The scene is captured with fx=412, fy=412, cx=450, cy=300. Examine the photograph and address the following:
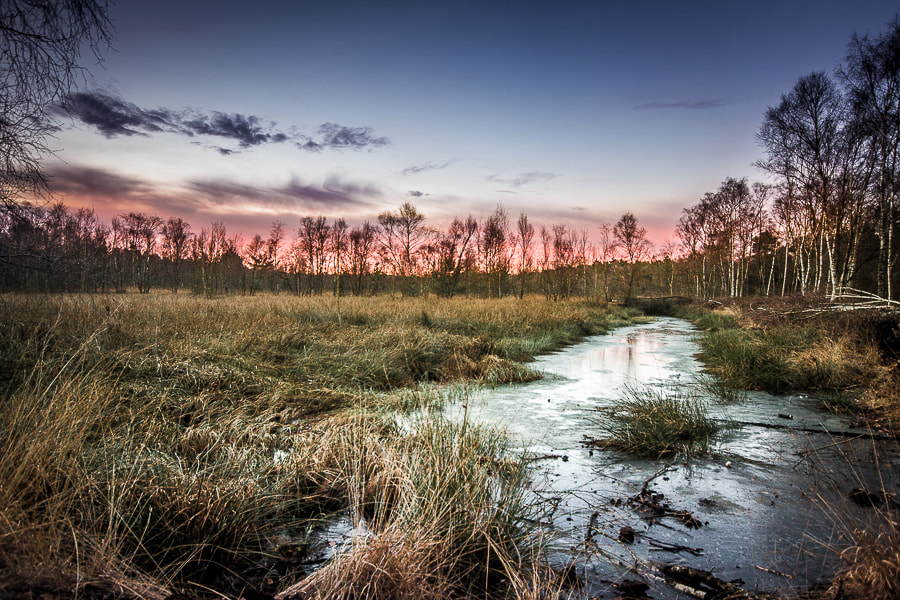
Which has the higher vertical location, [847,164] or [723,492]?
[847,164]

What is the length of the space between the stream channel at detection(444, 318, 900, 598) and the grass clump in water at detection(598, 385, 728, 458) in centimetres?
13

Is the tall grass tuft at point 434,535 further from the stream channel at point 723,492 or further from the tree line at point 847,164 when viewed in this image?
the tree line at point 847,164

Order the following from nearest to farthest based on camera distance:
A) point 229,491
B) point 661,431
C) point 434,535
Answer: point 434,535
point 229,491
point 661,431

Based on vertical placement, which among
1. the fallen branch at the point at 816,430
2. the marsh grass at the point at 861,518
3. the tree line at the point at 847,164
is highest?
the tree line at the point at 847,164

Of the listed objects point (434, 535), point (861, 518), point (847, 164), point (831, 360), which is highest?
point (847, 164)

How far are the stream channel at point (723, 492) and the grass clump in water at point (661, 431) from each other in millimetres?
126

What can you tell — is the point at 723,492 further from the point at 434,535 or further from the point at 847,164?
the point at 847,164

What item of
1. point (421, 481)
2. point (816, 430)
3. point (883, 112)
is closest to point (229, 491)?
point (421, 481)

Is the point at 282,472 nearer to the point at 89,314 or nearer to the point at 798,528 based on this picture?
the point at 798,528

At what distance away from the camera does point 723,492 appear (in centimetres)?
306

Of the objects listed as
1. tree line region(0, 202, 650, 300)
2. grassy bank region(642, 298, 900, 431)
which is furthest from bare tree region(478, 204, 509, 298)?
grassy bank region(642, 298, 900, 431)

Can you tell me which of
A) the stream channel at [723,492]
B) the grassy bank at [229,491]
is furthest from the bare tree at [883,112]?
the grassy bank at [229,491]

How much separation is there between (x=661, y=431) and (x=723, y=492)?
0.93m

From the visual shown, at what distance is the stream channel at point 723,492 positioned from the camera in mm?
2150
